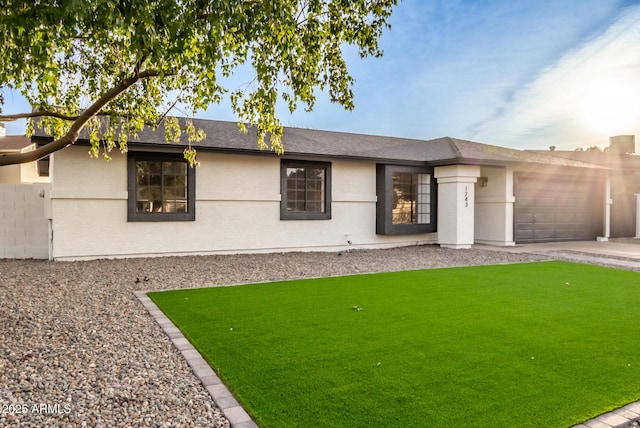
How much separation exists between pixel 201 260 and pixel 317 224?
3536 millimetres

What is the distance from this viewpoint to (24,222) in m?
10.0

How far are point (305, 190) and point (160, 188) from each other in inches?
153

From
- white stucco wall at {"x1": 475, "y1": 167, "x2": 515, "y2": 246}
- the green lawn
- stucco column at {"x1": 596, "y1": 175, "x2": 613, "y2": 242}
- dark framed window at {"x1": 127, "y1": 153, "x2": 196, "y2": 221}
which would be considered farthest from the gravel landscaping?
stucco column at {"x1": 596, "y1": 175, "x2": 613, "y2": 242}

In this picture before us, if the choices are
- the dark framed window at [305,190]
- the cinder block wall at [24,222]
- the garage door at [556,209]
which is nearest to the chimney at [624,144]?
the garage door at [556,209]

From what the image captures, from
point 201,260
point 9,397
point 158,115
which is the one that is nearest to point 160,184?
point 201,260

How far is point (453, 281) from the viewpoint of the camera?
7.70 meters

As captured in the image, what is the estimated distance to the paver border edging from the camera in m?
2.75

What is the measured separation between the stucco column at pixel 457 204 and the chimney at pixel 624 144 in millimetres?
20099

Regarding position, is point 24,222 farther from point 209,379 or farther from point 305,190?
point 209,379

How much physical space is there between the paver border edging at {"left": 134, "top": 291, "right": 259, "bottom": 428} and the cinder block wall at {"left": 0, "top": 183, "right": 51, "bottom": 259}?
6.72 m

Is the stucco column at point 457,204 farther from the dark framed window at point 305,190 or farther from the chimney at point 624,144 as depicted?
the chimney at point 624,144

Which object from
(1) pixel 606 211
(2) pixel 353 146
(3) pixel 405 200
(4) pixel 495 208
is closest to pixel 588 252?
(4) pixel 495 208

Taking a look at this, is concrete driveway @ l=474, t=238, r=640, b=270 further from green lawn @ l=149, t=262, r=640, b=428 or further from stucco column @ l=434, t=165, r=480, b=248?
green lawn @ l=149, t=262, r=640, b=428

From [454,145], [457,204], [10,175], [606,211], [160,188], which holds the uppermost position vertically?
[454,145]
